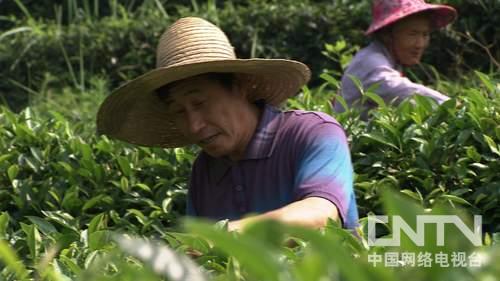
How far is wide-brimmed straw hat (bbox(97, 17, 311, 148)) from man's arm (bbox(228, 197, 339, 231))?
483 millimetres

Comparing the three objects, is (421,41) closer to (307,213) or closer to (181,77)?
(181,77)

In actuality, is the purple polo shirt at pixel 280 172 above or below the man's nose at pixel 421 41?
above

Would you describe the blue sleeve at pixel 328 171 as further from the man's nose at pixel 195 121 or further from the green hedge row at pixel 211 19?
the green hedge row at pixel 211 19

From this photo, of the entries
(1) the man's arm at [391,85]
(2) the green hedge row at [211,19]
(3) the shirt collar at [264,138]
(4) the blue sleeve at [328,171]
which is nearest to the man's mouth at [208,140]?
(3) the shirt collar at [264,138]

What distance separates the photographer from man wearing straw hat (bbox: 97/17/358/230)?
8.80 ft

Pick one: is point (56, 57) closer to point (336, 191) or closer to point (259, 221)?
point (336, 191)

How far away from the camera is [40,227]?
9.05ft

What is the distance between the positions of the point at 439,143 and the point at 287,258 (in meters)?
1.56

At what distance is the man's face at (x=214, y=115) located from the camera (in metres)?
2.78

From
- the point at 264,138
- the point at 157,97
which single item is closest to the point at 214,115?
the point at 264,138

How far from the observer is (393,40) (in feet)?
14.7

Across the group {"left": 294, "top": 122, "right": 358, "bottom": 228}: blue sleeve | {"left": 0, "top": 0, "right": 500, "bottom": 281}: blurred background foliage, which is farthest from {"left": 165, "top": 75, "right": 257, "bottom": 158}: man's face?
{"left": 0, "top": 0, "right": 500, "bottom": 281}: blurred background foliage

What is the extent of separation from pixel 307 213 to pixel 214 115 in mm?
479

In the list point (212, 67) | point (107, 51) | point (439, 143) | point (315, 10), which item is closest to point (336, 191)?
point (212, 67)
